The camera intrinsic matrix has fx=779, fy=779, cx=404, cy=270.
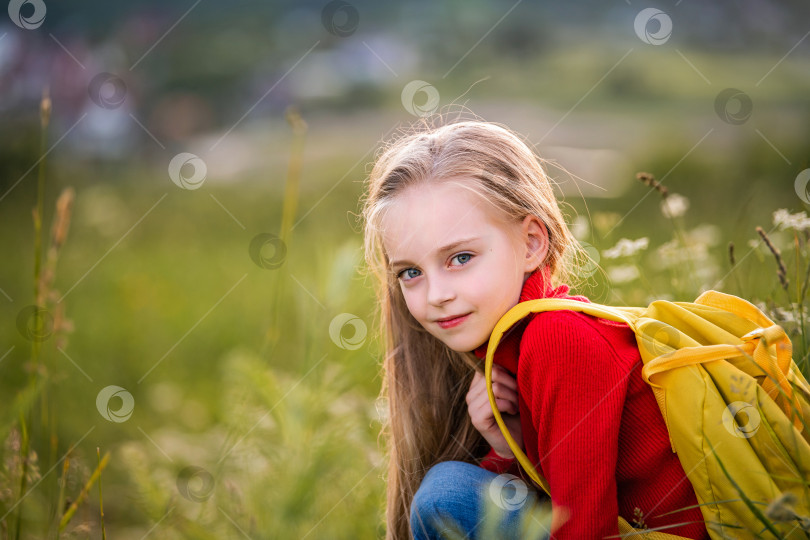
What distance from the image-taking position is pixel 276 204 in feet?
20.1

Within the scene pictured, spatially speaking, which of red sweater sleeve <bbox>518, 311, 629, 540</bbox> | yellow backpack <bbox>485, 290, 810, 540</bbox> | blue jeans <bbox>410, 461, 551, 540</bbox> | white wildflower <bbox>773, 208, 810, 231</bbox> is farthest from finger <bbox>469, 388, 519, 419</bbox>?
white wildflower <bbox>773, 208, 810, 231</bbox>

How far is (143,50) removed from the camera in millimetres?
8672

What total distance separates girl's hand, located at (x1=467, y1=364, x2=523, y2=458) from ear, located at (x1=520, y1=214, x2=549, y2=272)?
238 mm

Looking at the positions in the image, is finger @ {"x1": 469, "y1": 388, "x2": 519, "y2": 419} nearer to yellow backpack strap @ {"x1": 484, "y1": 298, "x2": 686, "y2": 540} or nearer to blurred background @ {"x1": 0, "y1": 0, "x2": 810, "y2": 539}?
yellow backpack strap @ {"x1": 484, "y1": 298, "x2": 686, "y2": 540}

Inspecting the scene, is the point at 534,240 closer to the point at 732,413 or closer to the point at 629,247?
the point at 629,247

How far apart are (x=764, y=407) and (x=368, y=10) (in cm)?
923

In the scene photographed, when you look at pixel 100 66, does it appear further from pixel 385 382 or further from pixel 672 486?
pixel 672 486

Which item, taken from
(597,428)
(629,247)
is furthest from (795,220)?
(597,428)

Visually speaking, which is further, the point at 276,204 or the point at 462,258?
the point at 276,204

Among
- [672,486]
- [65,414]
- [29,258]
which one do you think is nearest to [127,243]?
[29,258]

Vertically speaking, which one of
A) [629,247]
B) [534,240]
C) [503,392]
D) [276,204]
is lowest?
[503,392]

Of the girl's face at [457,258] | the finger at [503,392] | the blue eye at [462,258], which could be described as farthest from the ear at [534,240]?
the finger at [503,392]

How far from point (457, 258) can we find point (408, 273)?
134 millimetres

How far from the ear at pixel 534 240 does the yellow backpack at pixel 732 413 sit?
0.80 feet
